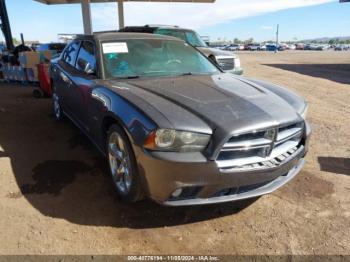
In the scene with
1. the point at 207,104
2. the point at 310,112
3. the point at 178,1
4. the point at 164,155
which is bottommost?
the point at 310,112

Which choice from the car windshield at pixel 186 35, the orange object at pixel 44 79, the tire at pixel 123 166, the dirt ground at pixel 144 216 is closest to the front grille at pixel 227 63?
the car windshield at pixel 186 35

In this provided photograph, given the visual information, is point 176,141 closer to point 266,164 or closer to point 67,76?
point 266,164

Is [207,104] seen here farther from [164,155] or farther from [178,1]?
[178,1]

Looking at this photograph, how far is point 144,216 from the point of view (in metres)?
3.10

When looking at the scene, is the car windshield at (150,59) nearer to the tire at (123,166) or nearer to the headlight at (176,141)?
the tire at (123,166)

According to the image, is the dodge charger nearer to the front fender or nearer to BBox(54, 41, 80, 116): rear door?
the front fender

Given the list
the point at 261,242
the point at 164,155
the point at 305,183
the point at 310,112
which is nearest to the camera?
the point at 164,155

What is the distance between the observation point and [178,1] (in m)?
21.2

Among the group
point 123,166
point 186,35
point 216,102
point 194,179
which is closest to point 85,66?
point 123,166

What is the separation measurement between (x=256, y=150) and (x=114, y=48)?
216 cm

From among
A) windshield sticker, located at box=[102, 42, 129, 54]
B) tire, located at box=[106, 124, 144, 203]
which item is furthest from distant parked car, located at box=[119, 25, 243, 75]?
tire, located at box=[106, 124, 144, 203]

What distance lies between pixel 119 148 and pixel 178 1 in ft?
65.3

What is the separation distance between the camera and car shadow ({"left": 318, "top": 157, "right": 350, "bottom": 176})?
4.10 meters

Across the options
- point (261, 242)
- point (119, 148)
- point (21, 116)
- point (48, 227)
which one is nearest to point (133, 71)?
point (119, 148)
